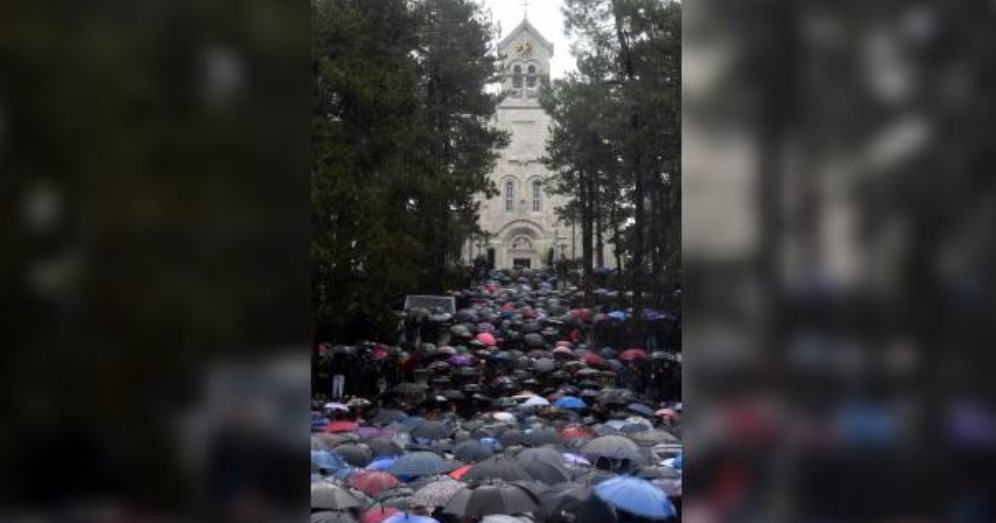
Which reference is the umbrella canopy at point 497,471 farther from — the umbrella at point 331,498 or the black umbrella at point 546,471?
the umbrella at point 331,498

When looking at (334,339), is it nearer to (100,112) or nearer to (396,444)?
(396,444)

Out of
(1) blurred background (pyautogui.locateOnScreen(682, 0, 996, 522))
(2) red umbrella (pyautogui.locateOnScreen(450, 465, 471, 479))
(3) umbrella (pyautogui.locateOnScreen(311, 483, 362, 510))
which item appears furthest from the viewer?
(2) red umbrella (pyautogui.locateOnScreen(450, 465, 471, 479))

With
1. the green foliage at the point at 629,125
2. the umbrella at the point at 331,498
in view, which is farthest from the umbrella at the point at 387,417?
the umbrella at the point at 331,498

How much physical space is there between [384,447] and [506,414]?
294cm

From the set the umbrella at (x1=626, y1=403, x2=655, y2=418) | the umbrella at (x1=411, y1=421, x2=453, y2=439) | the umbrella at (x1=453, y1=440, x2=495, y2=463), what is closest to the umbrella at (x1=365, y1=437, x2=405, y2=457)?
the umbrella at (x1=453, y1=440, x2=495, y2=463)

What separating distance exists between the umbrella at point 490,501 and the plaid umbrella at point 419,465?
4.01ft

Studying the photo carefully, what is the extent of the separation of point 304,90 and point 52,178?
515 mm

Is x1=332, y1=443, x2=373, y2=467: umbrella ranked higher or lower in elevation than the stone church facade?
lower

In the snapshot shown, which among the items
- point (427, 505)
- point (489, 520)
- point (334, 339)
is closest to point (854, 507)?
point (489, 520)

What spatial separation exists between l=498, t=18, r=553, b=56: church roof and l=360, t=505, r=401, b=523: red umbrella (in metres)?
8.84

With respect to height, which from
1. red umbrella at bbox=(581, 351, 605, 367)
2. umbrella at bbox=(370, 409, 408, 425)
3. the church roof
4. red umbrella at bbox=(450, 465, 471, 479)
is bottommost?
umbrella at bbox=(370, 409, 408, 425)

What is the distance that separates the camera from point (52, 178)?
6.34ft

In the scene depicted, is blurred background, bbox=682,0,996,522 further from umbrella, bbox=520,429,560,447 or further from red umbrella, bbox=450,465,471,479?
umbrella, bbox=520,429,560,447

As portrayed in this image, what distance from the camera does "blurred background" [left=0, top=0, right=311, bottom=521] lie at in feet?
6.31
